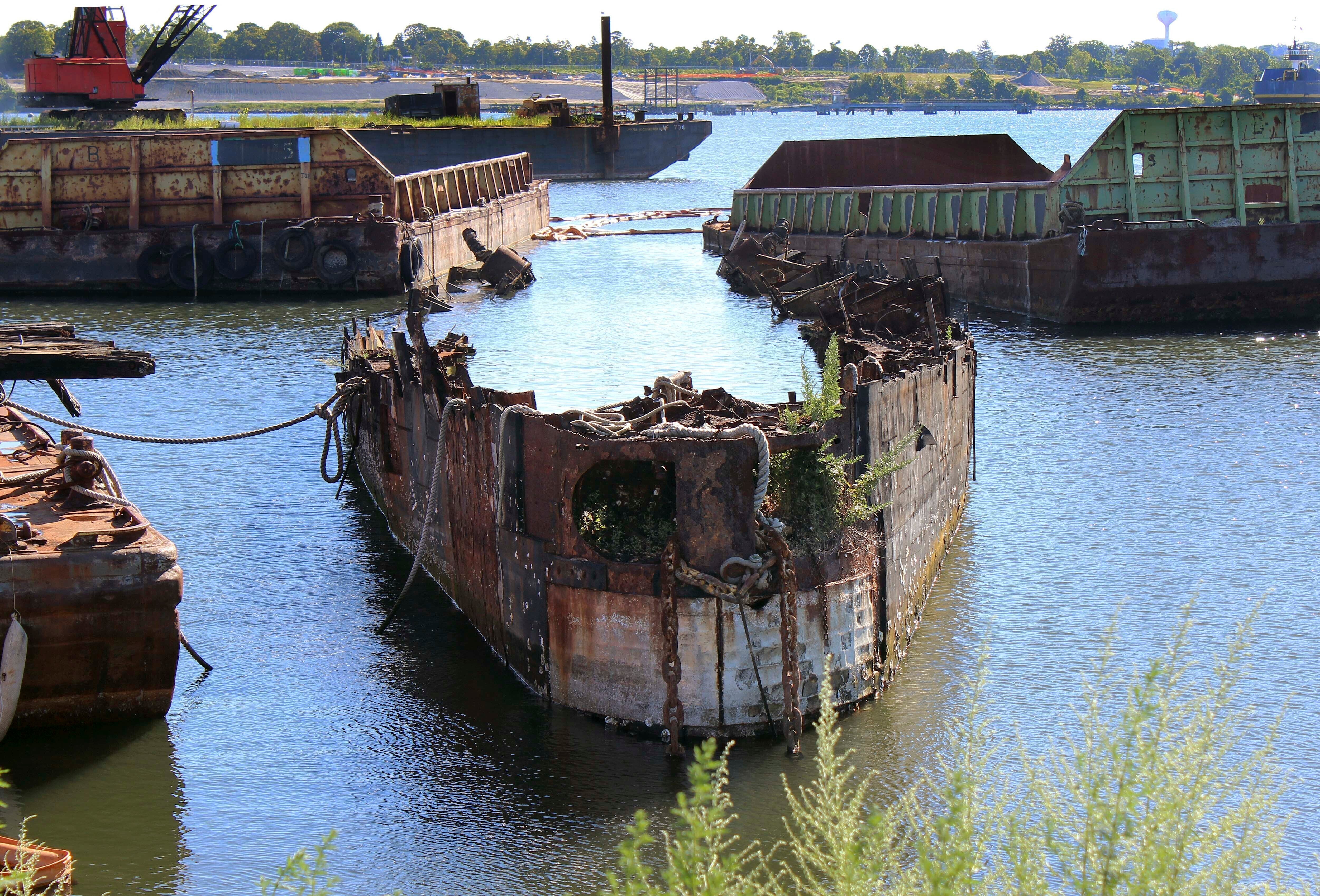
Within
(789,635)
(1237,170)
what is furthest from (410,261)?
(789,635)

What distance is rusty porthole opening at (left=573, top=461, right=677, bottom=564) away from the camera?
909 cm

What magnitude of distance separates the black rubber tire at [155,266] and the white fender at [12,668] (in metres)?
24.7

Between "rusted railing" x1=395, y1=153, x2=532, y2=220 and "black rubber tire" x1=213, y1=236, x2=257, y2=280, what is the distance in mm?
3672

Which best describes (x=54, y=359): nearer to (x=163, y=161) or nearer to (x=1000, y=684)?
(x=1000, y=684)

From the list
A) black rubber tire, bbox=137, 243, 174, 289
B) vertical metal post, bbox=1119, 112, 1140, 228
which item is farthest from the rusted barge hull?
black rubber tire, bbox=137, 243, 174, 289

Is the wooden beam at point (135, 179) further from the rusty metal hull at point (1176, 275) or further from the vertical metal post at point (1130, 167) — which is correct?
the vertical metal post at point (1130, 167)

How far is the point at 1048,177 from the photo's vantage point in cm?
3572

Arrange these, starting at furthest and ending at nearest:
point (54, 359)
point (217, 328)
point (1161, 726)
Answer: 1. point (217, 328)
2. point (54, 359)
3. point (1161, 726)

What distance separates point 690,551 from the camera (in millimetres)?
8781

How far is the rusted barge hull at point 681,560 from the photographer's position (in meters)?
8.80

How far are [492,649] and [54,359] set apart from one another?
416cm

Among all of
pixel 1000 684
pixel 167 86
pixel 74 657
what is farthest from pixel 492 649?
pixel 167 86

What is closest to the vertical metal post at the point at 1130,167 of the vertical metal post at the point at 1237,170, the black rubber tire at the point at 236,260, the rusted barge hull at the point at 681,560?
the vertical metal post at the point at 1237,170

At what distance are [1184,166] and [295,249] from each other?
64.5ft
